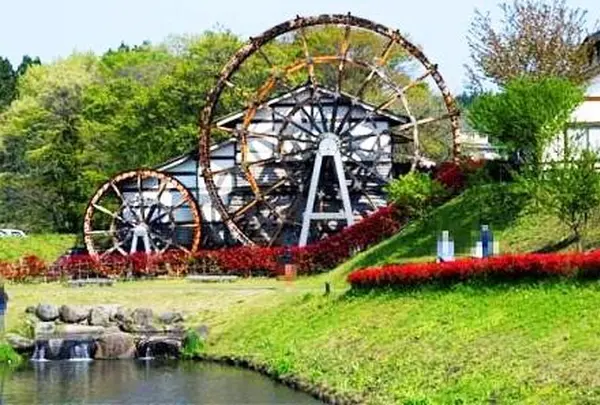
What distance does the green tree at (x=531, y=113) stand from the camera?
3591cm

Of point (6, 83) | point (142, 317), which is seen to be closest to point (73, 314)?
point (142, 317)

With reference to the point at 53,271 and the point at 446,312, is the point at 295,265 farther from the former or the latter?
the point at 446,312

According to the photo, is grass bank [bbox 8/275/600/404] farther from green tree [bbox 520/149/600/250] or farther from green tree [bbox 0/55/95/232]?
green tree [bbox 0/55/95/232]

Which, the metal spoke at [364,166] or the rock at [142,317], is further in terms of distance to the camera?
the metal spoke at [364,166]

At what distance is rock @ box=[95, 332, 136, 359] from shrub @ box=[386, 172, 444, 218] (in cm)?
1387

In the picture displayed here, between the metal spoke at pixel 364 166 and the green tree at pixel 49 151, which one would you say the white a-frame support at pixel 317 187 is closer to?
the metal spoke at pixel 364 166

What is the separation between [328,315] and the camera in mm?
29844

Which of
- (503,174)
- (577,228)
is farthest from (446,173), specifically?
(577,228)

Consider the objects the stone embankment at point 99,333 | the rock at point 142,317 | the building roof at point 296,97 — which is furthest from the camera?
the building roof at point 296,97

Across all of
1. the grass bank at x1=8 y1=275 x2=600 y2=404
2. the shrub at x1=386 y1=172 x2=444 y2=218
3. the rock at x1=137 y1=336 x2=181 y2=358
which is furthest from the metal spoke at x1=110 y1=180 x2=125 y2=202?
the rock at x1=137 y1=336 x2=181 y2=358

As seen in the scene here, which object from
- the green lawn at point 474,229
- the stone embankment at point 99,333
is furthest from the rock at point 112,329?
the green lawn at point 474,229

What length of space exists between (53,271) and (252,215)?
8790mm

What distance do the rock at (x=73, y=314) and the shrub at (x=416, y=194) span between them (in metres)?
12.6

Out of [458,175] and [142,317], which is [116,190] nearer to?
[458,175]
